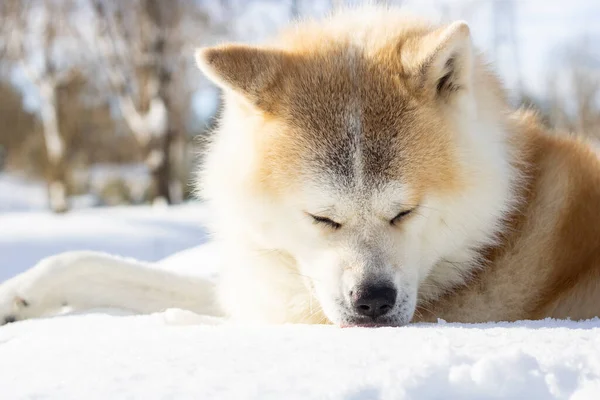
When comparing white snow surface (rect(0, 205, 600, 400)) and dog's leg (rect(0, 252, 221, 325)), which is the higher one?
white snow surface (rect(0, 205, 600, 400))

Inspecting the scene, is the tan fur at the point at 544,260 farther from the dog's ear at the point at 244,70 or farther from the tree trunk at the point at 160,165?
the tree trunk at the point at 160,165

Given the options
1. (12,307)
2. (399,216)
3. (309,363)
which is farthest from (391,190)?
(12,307)

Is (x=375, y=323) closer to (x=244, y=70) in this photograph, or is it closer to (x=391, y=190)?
(x=391, y=190)

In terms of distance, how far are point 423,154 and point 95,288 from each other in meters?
1.67

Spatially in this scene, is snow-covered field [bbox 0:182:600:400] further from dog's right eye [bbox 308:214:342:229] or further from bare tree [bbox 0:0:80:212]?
bare tree [bbox 0:0:80:212]

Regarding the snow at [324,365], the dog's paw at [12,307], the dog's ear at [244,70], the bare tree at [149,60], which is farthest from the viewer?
the bare tree at [149,60]

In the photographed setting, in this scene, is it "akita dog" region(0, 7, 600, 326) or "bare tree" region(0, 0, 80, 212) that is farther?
"bare tree" region(0, 0, 80, 212)

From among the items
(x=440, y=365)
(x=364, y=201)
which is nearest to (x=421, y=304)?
(x=364, y=201)

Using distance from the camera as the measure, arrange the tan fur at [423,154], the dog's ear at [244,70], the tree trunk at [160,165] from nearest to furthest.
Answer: the tan fur at [423,154] → the dog's ear at [244,70] → the tree trunk at [160,165]

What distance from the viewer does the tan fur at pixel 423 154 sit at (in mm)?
2053

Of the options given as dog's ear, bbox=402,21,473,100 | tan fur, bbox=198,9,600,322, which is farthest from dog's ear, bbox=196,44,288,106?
dog's ear, bbox=402,21,473,100

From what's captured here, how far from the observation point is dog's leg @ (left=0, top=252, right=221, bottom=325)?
266 cm

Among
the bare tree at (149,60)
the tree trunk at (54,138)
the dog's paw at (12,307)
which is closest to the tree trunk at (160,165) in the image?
the bare tree at (149,60)

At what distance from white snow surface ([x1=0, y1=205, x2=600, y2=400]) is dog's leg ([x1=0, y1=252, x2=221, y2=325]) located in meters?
0.69
